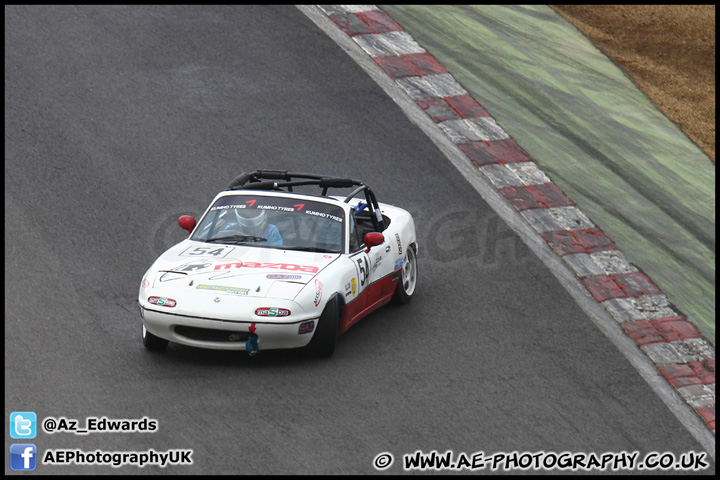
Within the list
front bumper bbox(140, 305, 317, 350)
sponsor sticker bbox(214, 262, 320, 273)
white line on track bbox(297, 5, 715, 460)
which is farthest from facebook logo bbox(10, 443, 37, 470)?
white line on track bbox(297, 5, 715, 460)

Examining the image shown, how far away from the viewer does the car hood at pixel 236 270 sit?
26.1 ft

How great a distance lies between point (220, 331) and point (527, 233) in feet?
17.9

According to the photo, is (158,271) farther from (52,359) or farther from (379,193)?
(379,193)

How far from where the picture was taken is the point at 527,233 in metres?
12.0

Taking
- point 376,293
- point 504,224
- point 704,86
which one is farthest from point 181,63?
point 704,86

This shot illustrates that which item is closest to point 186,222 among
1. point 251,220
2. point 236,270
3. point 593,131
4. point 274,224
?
point 251,220

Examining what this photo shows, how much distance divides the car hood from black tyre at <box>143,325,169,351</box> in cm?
44

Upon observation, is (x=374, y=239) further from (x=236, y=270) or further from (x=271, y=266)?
(x=236, y=270)

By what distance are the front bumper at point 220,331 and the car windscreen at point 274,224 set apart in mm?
1180

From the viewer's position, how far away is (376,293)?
9359 millimetres

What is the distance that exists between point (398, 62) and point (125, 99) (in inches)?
180

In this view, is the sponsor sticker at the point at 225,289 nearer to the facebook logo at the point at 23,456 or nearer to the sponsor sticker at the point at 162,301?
the sponsor sticker at the point at 162,301

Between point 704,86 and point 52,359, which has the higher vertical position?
point 704,86

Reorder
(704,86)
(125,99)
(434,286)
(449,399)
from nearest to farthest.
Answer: (449,399) < (434,286) < (125,99) < (704,86)
